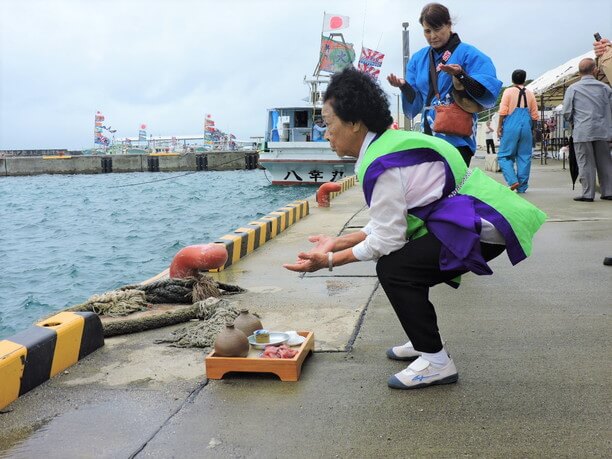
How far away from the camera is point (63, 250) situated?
44.0 feet

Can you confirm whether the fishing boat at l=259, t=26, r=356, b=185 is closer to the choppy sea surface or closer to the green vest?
the choppy sea surface

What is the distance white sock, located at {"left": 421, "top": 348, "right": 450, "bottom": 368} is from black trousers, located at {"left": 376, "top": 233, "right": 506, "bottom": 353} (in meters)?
0.03

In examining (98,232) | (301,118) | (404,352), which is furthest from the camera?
(301,118)

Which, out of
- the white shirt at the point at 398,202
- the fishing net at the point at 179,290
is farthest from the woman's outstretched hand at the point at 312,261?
the fishing net at the point at 179,290

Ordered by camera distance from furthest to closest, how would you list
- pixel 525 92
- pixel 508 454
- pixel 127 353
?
1. pixel 525 92
2. pixel 127 353
3. pixel 508 454

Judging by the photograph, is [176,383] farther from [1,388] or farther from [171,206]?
[171,206]

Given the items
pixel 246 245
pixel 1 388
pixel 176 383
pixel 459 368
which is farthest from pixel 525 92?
pixel 1 388

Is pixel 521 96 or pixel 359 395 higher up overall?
pixel 521 96

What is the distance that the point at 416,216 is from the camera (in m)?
2.80

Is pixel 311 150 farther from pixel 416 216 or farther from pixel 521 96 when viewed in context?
pixel 416 216

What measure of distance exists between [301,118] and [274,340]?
2571 centimetres

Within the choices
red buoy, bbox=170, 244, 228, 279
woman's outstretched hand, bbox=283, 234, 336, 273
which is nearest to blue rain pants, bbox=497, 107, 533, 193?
red buoy, bbox=170, 244, 228, 279

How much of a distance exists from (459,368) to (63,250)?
1183 cm

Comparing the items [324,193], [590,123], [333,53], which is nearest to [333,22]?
[333,53]
